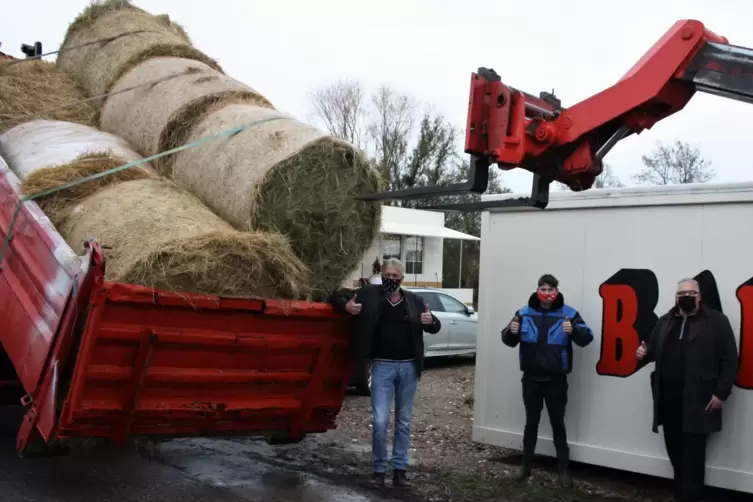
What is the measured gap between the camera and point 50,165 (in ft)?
18.8

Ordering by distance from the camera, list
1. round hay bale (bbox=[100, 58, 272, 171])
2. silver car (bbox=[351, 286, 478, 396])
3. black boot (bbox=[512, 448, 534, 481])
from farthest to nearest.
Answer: silver car (bbox=[351, 286, 478, 396]), black boot (bbox=[512, 448, 534, 481]), round hay bale (bbox=[100, 58, 272, 171])

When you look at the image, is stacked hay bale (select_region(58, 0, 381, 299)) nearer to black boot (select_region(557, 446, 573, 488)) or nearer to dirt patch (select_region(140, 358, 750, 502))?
dirt patch (select_region(140, 358, 750, 502))

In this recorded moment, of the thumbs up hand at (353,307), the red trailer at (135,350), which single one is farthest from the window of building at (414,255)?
the red trailer at (135,350)

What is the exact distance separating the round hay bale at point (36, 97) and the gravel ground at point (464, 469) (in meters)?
3.71

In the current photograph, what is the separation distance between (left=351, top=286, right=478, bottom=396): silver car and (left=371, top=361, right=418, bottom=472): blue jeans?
652 centimetres

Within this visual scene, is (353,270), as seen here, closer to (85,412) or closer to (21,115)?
(85,412)

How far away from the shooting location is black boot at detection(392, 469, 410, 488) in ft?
20.8

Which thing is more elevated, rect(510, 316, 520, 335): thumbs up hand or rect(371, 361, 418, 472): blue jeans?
rect(510, 316, 520, 335): thumbs up hand

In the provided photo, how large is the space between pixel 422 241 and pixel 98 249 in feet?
81.0

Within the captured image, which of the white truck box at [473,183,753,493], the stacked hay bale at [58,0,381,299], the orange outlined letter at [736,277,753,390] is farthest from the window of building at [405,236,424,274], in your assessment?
the orange outlined letter at [736,277,753,390]

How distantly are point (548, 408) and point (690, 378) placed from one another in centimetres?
125

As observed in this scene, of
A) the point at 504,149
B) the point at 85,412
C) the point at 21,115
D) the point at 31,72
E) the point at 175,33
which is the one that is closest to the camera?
the point at 504,149

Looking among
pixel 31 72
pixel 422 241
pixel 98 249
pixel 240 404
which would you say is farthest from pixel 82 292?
pixel 422 241

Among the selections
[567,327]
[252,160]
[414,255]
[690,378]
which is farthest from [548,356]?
[414,255]
